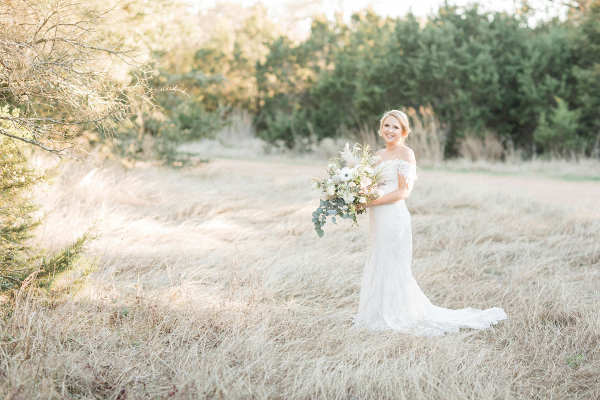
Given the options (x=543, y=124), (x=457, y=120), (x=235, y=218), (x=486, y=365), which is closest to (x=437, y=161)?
(x=457, y=120)

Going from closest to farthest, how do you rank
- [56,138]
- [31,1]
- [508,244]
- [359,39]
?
[31,1] → [56,138] → [508,244] → [359,39]

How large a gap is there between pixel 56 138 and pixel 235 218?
335 centimetres

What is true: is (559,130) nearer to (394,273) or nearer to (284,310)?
(394,273)

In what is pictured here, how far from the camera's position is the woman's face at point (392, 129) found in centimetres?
402

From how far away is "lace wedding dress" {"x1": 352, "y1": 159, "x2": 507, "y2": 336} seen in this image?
4043mm

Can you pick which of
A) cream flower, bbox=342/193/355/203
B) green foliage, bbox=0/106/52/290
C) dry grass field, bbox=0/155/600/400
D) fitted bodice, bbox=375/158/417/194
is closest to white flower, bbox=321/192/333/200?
cream flower, bbox=342/193/355/203

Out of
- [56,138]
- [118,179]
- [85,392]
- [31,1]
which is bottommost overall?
[85,392]

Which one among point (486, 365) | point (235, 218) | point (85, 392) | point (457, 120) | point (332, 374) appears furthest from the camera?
point (457, 120)

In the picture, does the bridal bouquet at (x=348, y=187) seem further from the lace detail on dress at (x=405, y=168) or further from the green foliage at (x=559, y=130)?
the green foliage at (x=559, y=130)

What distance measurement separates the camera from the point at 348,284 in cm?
488

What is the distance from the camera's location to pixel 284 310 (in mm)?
4062

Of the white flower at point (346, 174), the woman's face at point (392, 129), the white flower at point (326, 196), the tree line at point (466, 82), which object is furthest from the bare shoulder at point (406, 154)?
the tree line at point (466, 82)

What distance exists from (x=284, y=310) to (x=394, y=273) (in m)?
0.94

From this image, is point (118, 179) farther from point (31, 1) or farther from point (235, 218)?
point (31, 1)
